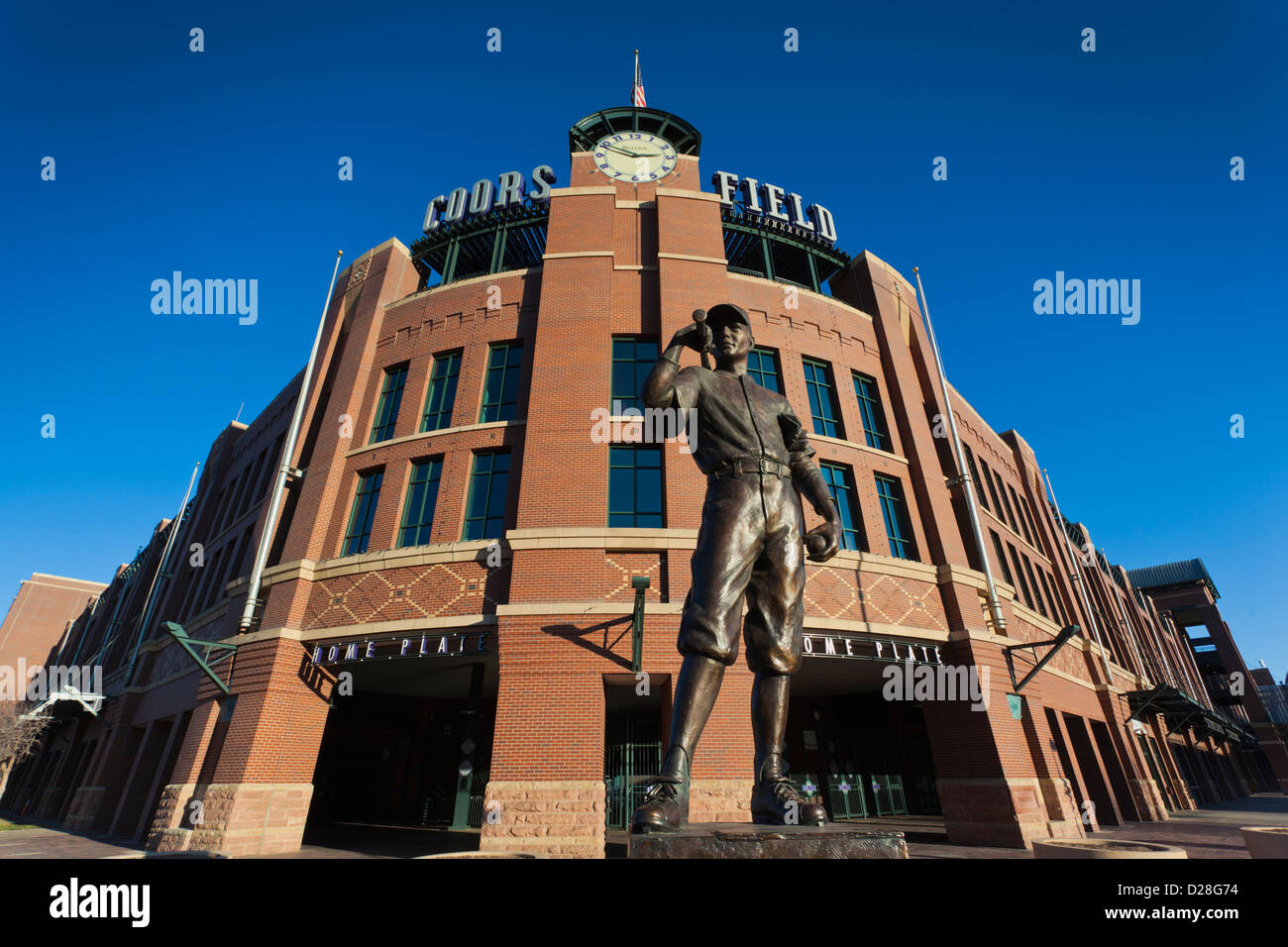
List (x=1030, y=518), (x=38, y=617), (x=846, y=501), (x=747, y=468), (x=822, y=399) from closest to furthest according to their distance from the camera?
1. (x=747, y=468)
2. (x=846, y=501)
3. (x=822, y=399)
4. (x=1030, y=518)
5. (x=38, y=617)

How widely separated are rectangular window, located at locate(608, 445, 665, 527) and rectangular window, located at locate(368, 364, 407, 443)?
267 inches

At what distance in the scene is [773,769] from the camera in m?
4.13

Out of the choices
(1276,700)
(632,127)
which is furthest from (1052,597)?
(1276,700)

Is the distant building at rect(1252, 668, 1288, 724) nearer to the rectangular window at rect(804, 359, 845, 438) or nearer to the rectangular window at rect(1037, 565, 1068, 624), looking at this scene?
the rectangular window at rect(1037, 565, 1068, 624)

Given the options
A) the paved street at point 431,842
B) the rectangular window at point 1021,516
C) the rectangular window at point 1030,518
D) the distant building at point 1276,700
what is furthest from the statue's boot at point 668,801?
the distant building at point 1276,700

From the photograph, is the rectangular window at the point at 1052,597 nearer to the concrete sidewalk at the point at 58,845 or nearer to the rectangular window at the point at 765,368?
the rectangular window at the point at 765,368

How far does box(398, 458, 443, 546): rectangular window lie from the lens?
610 inches

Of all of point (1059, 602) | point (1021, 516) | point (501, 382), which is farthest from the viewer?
point (1021, 516)

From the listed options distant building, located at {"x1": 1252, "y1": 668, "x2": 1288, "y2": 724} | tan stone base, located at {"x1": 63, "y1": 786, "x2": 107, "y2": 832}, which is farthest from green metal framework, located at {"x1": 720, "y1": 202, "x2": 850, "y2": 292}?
distant building, located at {"x1": 1252, "y1": 668, "x2": 1288, "y2": 724}

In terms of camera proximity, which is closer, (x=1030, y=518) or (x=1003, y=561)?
(x=1003, y=561)

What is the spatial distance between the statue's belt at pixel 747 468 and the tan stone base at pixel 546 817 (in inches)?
355

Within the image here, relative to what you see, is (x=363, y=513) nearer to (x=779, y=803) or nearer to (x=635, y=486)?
(x=635, y=486)

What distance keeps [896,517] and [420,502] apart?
490 inches
